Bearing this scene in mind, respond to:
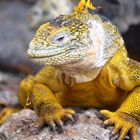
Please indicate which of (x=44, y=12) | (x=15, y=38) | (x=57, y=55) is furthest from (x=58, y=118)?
(x=15, y=38)

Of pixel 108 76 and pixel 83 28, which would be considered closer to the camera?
pixel 83 28

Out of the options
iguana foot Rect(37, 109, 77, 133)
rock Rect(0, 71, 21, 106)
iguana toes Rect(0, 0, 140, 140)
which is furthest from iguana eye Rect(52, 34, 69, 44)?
rock Rect(0, 71, 21, 106)

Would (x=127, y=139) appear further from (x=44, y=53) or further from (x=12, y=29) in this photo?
(x=12, y=29)

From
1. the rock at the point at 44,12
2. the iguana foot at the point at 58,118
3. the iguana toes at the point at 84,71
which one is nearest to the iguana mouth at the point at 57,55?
the iguana toes at the point at 84,71

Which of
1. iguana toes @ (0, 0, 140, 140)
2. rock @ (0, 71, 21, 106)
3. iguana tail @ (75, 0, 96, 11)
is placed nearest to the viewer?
iguana toes @ (0, 0, 140, 140)

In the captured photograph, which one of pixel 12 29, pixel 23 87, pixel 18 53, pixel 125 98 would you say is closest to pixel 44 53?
pixel 125 98

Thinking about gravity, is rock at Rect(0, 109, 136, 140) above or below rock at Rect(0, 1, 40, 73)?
above

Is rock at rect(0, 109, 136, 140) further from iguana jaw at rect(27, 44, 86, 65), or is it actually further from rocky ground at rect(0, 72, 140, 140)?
iguana jaw at rect(27, 44, 86, 65)

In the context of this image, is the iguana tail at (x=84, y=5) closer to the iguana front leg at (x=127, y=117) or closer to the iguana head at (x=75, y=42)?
the iguana head at (x=75, y=42)
